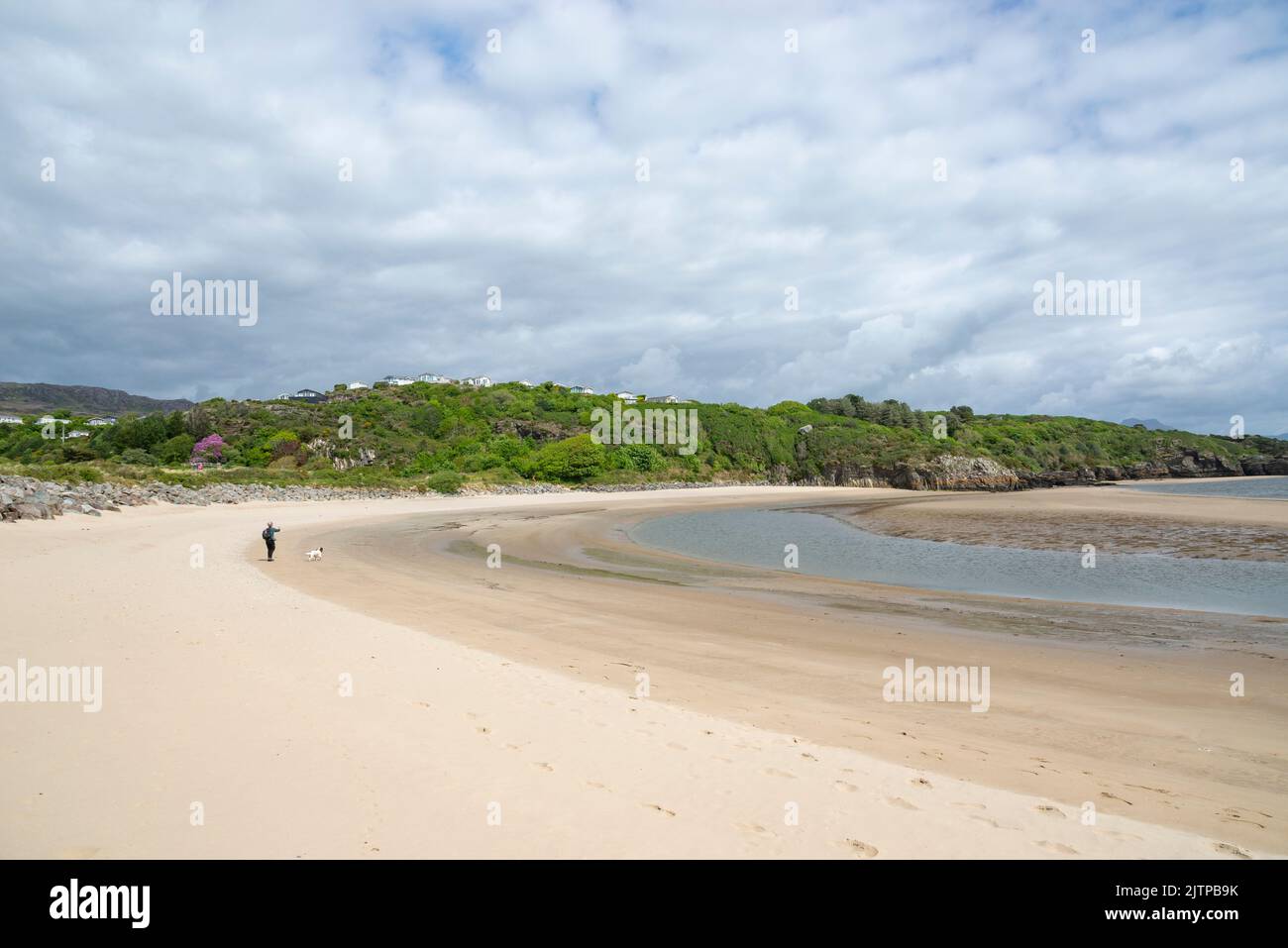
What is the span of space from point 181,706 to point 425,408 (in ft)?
255

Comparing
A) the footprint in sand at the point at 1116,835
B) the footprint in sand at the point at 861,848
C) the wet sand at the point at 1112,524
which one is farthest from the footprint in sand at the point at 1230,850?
the wet sand at the point at 1112,524

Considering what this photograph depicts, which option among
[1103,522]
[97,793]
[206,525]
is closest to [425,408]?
[206,525]

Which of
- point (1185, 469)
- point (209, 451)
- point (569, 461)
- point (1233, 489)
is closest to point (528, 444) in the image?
point (569, 461)

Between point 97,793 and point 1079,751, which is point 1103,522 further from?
point 97,793

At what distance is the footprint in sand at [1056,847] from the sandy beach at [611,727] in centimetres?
2

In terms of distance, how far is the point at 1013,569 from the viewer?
1983cm

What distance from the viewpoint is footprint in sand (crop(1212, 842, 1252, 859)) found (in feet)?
14.2

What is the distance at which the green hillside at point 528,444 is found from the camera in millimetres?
57219

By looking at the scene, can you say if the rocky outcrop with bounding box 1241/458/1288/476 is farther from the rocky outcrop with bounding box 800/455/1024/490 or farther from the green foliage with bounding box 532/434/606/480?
the green foliage with bounding box 532/434/606/480

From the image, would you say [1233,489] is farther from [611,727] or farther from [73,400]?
[73,400]

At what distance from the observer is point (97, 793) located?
14.1ft

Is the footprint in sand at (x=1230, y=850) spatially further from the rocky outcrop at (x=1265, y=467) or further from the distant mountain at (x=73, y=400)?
the distant mountain at (x=73, y=400)

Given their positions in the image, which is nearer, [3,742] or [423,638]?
[3,742]

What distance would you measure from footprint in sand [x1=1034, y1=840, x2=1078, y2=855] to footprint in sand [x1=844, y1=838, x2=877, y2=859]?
1.14 meters
